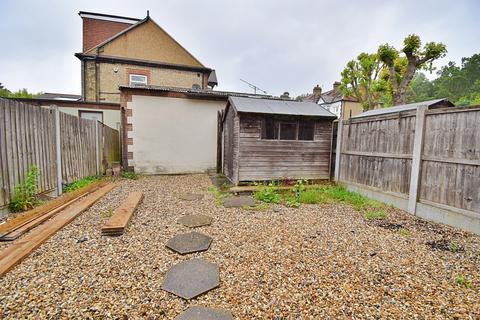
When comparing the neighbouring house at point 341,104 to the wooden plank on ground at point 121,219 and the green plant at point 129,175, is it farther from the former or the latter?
the wooden plank on ground at point 121,219

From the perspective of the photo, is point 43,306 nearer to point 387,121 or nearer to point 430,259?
point 430,259

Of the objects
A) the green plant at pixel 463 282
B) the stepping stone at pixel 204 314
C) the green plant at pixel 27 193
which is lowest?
the stepping stone at pixel 204 314

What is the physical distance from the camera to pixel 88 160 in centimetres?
678

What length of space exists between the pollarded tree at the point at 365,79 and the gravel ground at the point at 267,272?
12796 millimetres

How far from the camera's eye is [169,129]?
861cm

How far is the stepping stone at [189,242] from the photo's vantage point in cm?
282

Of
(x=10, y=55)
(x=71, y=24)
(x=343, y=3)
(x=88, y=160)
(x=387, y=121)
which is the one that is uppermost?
(x=71, y=24)

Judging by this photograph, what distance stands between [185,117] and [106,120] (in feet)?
19.6

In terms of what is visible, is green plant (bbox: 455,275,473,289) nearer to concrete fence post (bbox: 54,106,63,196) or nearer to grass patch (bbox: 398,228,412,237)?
grass patch (bbox: 398,228,412,237)

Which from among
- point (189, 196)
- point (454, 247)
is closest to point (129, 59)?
point (189, 196)

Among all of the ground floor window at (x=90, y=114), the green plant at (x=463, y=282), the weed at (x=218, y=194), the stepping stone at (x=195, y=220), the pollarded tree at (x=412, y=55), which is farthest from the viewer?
the ground floor window at (x=90, y=114)

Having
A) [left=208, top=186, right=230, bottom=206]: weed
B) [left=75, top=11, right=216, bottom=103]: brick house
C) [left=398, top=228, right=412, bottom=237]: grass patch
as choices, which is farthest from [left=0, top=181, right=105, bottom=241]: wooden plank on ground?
[left=75, top=11, right=216, bottom=103]: brick house

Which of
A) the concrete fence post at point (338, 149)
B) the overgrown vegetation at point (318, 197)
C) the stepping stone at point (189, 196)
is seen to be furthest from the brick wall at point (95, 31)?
the concrete fence post at point (338, 149)

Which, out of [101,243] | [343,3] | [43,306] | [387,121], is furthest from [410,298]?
[343,3]
